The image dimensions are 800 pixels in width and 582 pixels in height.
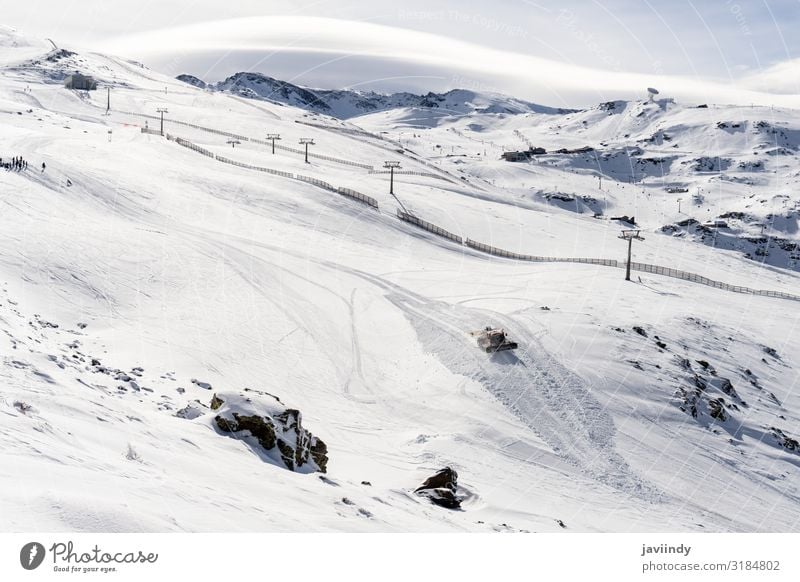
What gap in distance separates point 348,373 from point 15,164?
1314 inches

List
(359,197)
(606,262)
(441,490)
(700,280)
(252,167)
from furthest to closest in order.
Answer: (252,167)
(359,197)
(700,280)
(606,262)
(441,490)

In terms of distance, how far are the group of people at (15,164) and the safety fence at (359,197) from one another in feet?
102

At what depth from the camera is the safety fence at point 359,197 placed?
78188mm

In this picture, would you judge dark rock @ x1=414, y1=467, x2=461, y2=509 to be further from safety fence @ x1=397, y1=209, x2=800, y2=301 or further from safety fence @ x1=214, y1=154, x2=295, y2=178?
safety fence @ x1=214, y1=154, x2=295, y2=178

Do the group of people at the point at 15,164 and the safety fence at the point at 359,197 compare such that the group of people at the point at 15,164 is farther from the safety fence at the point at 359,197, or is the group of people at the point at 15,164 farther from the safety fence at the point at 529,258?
the safety fence at the point at 529,258

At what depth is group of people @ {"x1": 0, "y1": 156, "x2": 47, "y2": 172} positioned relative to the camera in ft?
173

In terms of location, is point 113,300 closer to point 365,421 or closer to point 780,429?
point 365,421

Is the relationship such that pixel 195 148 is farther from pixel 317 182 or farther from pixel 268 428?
pixel 268 428

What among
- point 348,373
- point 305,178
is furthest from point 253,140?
point 348,373

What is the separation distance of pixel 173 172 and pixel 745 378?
5586 cm

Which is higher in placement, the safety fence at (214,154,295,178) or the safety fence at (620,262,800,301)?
the safety fence at (214,154,295,178)

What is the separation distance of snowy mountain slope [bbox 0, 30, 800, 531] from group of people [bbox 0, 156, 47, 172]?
1923 millimetres

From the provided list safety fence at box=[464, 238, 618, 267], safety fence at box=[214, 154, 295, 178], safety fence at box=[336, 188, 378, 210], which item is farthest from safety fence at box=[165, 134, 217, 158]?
safety fence at box=[464, 238, 618, 267]

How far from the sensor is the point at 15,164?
5366cm
